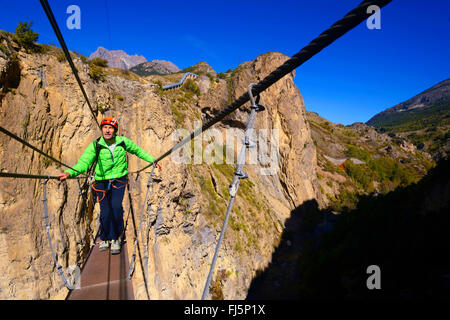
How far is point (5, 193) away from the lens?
17.1 ft

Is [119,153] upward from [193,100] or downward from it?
downward

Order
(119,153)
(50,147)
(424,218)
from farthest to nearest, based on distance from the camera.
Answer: (424,218)
(50,147)
(119,153)

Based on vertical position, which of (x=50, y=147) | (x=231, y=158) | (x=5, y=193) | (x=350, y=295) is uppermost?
(x=231, y=158)

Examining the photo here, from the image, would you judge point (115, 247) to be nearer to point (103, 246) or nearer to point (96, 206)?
point (103, 246)

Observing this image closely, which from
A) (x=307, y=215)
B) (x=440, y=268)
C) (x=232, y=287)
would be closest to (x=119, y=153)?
(x=232, y=287)

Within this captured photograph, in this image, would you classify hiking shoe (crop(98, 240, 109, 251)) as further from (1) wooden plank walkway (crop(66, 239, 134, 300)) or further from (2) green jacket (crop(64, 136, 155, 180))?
(2) green jacket (crop(64, 136, 155, 180))

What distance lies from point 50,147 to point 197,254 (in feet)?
32.4

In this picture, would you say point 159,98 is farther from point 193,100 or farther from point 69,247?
point 193,100

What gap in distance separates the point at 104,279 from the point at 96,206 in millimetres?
5210

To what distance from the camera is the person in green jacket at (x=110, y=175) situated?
Result: 157 inches

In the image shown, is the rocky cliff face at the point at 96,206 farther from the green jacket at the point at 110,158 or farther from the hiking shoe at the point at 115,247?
the green jacket at the point at 110,158

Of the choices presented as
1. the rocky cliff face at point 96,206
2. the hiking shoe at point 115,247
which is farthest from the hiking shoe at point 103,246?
the rocky cliff face at point 96,206

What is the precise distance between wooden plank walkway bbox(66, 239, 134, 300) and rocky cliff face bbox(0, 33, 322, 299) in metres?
2.62

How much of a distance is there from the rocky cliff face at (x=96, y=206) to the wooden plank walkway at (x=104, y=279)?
8.60 feet
